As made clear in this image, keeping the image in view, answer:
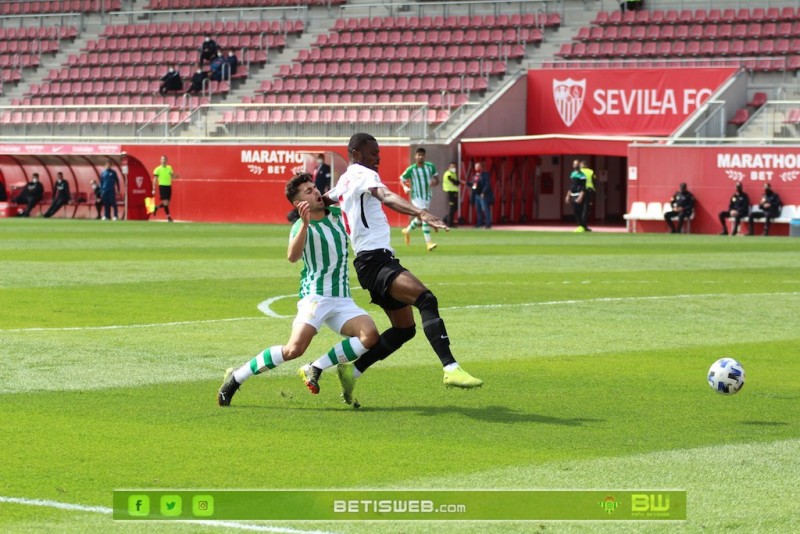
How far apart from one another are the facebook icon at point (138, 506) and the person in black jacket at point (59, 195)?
37113 mm

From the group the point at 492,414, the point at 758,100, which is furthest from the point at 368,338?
the point at 758,100

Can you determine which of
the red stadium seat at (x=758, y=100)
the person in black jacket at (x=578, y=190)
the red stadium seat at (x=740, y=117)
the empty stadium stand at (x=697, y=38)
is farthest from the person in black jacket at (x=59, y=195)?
the red stadium seat at (x=758, y=100)

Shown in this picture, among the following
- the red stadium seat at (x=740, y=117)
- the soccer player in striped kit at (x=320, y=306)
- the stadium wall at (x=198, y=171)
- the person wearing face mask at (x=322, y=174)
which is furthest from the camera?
the stadium wall at (x=198, y=171)

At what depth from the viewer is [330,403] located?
10023 millimetres

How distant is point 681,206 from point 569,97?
688 centimetres

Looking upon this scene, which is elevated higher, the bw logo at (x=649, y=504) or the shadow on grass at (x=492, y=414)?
the bw logo at (x=649, y=504)

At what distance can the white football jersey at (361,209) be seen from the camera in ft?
31.8

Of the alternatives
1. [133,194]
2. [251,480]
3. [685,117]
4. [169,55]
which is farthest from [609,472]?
[169,55]

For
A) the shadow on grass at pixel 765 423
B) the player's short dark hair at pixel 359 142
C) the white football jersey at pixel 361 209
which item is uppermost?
the player's short dark hair at pixel 359 142

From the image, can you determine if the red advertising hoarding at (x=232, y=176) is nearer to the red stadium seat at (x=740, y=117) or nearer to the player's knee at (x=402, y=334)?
the red stadium seat at (x=740, y=117)

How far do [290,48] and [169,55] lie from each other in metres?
4.50

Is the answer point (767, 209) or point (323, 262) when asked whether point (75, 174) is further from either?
point (323, 262)

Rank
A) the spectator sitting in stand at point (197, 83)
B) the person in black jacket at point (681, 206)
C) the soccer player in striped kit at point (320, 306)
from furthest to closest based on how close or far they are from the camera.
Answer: the spectator sitting in stand at point (197, 83)
the person in black jacket at point (681, 206)
the soccer player in striped kit at point (320, 306)

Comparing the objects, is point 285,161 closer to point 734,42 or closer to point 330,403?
point 734,42
